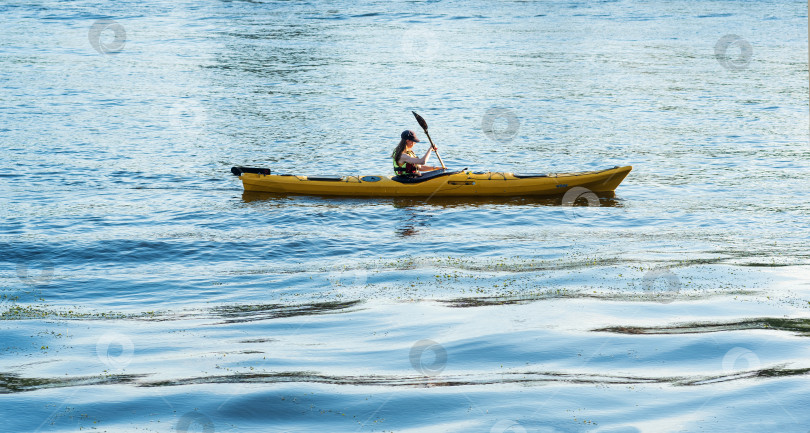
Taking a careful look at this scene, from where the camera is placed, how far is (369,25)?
42438 millimetres

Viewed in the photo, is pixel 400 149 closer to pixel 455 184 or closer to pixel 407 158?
pixel 407 158

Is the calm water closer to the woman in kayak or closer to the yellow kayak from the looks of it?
the yellow kayak

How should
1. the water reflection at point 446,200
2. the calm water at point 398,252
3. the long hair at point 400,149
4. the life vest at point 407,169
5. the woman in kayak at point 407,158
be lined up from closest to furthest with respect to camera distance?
the calm water at point 398,252, the woman in kayak at point 407,158, the long hair at point 400,149, the water reflection at point 446,200, the life vest at point 407,169

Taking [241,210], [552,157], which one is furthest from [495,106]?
[241,210]

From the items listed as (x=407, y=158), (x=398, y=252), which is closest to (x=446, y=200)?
(x=407, y=158)

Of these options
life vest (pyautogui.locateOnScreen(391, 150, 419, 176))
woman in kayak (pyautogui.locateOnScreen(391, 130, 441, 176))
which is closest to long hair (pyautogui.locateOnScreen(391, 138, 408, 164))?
woman in kayak (pyautogui.locateOnScreen(391, 130, 441, 176))

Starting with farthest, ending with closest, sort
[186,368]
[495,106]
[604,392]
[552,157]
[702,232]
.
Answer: [495,106] < [552,157] < [702,232] < [186,368] < [604,392]

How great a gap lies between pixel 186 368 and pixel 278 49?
99.2ft

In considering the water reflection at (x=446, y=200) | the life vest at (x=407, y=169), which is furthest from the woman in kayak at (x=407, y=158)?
the water reflection at (x=446, y=200)

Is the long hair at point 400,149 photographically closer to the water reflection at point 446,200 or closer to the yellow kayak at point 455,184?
the yellow kayak at point 455,184

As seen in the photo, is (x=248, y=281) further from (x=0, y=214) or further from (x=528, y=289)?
(x=0, y=214)

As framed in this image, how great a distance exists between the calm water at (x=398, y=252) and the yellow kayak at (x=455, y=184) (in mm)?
264

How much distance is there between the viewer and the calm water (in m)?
5.12

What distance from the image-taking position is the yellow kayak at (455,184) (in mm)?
14305
